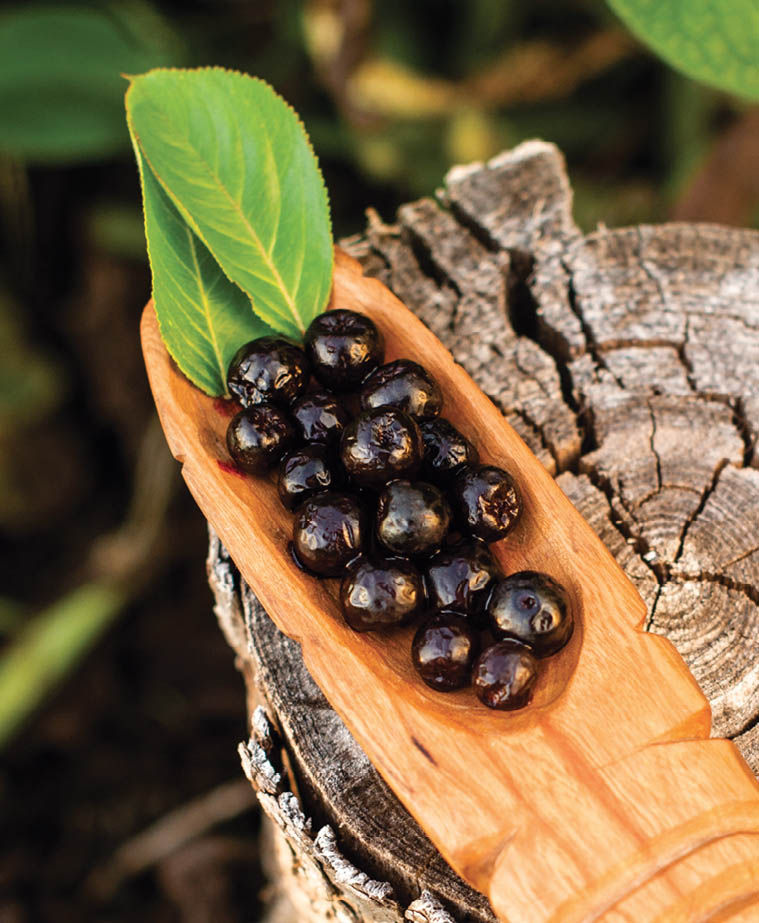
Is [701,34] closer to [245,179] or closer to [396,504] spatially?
[245,179]

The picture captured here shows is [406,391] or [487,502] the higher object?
[406,391]

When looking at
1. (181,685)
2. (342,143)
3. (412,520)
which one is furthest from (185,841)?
(342,143)

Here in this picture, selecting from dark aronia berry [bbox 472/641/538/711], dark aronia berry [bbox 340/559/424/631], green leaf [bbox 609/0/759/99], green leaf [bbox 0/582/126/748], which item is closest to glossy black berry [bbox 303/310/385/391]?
dark aronia berry [bbox 340/559/424/631]

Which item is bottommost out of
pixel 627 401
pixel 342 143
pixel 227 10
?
pixel 627 401

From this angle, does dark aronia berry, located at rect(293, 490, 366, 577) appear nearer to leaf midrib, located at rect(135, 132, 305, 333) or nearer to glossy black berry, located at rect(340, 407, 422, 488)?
glossy black berry, located at rect(340, 407, 422, 488)

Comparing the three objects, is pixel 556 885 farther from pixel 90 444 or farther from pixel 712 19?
pixel 90 444

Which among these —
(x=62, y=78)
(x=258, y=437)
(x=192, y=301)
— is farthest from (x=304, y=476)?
(x=62, y=78)
